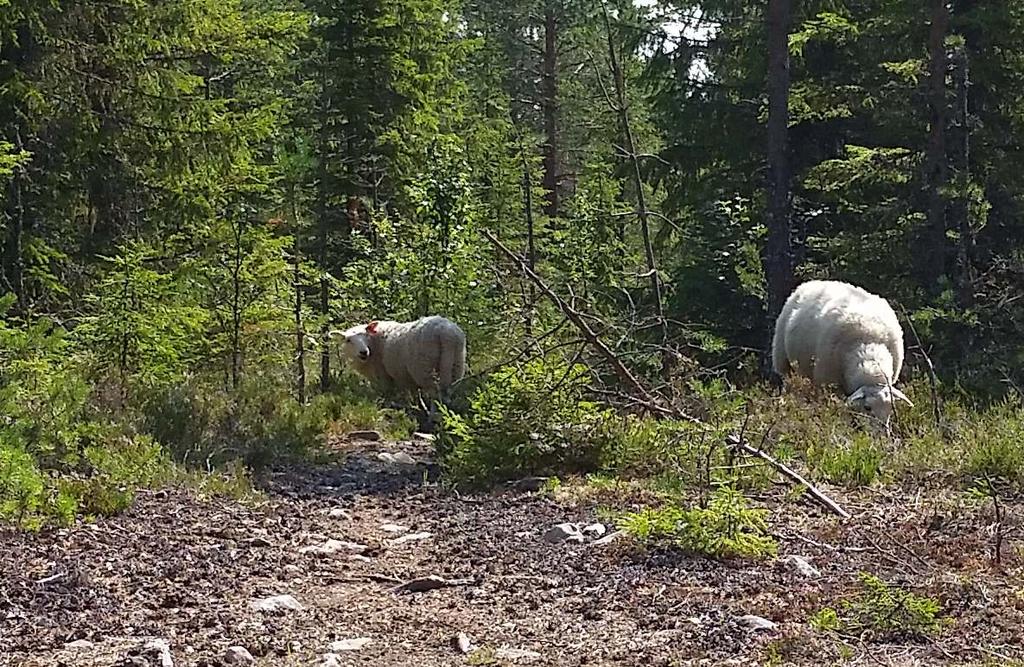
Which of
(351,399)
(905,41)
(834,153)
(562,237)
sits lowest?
(351,399)

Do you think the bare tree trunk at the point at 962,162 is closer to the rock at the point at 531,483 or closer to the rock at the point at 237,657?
the rock at the point at 531,483

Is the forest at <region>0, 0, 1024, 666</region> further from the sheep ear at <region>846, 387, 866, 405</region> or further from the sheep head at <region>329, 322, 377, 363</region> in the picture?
the sheep head at <region>329, 322, 377, 363</region>

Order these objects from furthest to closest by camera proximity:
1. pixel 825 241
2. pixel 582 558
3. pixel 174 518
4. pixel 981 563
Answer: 1. pixel 825 241
2. pixel 174 518
3. pixel 582 558
4. pixel 981 563

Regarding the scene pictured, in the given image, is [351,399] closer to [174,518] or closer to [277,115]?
[277,115]

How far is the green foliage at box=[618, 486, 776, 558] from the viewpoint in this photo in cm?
625

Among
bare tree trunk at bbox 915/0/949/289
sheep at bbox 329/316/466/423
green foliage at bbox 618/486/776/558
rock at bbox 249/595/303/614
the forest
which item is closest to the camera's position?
the forest

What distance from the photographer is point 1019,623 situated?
5.00 m

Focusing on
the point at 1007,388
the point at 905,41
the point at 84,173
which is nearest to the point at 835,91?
the point at 905,41

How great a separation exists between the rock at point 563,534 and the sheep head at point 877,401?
416 cm

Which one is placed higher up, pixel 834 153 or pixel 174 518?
pixel 834 153

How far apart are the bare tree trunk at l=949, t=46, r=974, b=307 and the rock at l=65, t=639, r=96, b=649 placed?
13164 mm

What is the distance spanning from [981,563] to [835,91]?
12.2 meters

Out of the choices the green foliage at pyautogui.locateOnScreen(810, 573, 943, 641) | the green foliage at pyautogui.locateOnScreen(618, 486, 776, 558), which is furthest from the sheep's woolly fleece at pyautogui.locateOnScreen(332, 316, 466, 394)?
the green foliage at pyautogui.locateOnScreen(810, 573, 943, 641)

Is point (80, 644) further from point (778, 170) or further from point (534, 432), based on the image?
point (778, 170)
